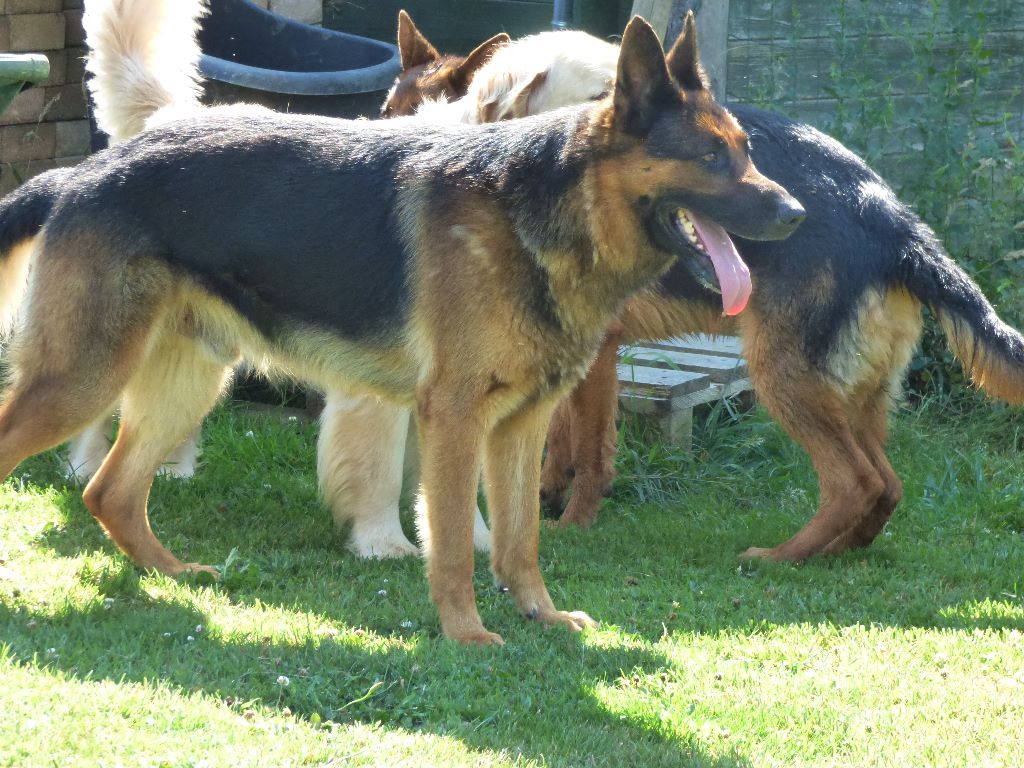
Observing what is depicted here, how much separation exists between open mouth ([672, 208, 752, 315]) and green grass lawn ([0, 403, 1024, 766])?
1201 millimetres

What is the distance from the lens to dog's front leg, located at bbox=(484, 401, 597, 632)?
4.33 meters

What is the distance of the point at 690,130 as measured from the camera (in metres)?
3.70

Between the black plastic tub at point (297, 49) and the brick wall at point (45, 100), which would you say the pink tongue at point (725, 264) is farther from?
the brick wall at point (45, 100)

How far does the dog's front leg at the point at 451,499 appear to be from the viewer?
3.95 metres

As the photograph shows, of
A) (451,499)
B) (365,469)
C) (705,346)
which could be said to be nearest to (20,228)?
(365,469)

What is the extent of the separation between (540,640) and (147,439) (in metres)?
1.75

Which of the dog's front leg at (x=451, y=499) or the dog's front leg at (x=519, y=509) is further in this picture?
the dog's front leg at (x=519, y=509)

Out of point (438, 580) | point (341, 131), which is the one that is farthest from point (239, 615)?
point (341, 131)

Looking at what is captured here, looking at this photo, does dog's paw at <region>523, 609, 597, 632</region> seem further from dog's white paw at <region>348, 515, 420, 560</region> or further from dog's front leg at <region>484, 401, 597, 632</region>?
dog's white paw at <region>348, 515, 420, 560</region>

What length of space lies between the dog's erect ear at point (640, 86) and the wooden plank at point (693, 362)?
2.97 meters

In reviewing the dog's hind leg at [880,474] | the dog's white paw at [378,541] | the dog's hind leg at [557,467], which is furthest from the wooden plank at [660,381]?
the dog's white paw at [378,541]

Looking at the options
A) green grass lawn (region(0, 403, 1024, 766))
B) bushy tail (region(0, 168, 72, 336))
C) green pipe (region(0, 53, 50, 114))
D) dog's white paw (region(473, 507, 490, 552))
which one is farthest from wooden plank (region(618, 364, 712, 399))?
green pipe (region(0, 53, 50, 114))

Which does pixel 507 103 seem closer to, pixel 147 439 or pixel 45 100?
pixel 147 439

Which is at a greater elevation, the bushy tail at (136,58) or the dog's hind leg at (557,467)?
the bushy tail at (136,58)
